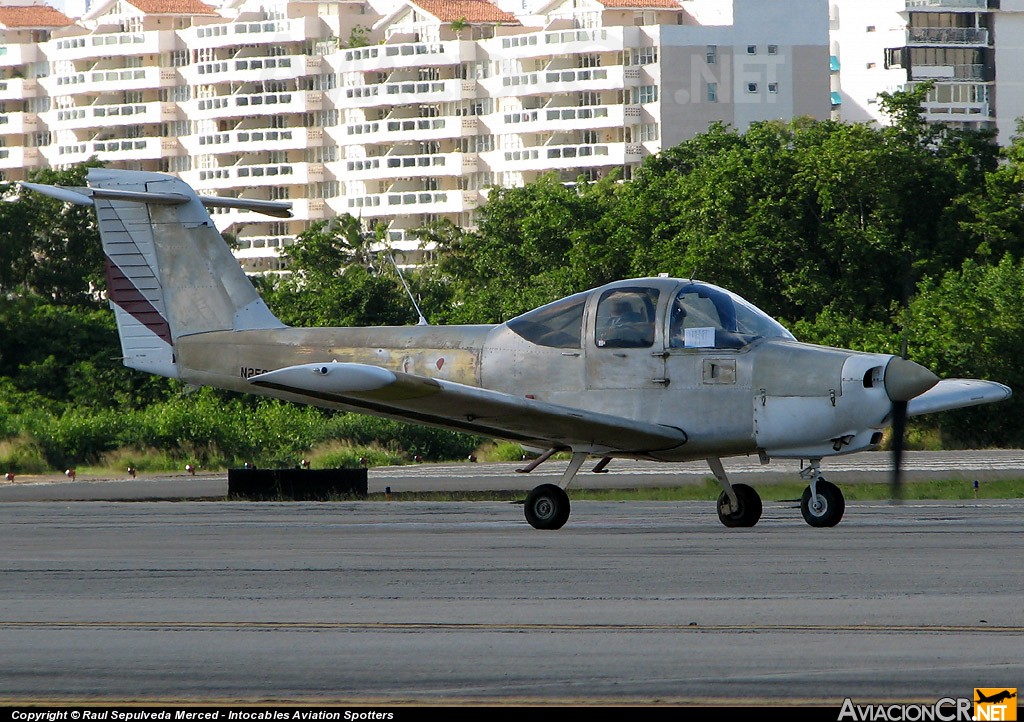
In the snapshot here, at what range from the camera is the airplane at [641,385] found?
15648 mm

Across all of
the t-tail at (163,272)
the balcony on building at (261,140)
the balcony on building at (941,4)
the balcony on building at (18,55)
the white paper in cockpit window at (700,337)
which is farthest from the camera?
the balcony on building at (18,55)

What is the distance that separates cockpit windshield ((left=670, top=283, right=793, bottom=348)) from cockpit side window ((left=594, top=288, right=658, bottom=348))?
0.26 m

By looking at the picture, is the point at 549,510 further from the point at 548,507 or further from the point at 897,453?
the point at 897,453

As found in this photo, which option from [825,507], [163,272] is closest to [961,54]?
[163,272]

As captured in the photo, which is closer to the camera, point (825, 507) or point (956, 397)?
point (825, 507)

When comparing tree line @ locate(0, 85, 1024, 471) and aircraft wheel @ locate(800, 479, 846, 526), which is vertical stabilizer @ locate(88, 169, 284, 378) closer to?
aircraft wheel @ locate(800, 479, 846, 526)

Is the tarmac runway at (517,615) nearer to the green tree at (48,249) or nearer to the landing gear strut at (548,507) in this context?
the landing gear strut at (548,507)

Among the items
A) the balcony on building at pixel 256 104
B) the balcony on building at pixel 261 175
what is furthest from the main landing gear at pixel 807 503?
the balcony on building at pixel 256 104

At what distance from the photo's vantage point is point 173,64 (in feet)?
496

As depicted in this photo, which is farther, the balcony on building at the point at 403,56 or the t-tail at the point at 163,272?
the balcony on building at the point at 403,56

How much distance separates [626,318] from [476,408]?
68.1 inches

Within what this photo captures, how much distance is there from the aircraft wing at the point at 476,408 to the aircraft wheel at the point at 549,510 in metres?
0.58

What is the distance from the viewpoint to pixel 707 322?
16.3m

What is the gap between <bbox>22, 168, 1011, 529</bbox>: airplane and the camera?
51.3ft
